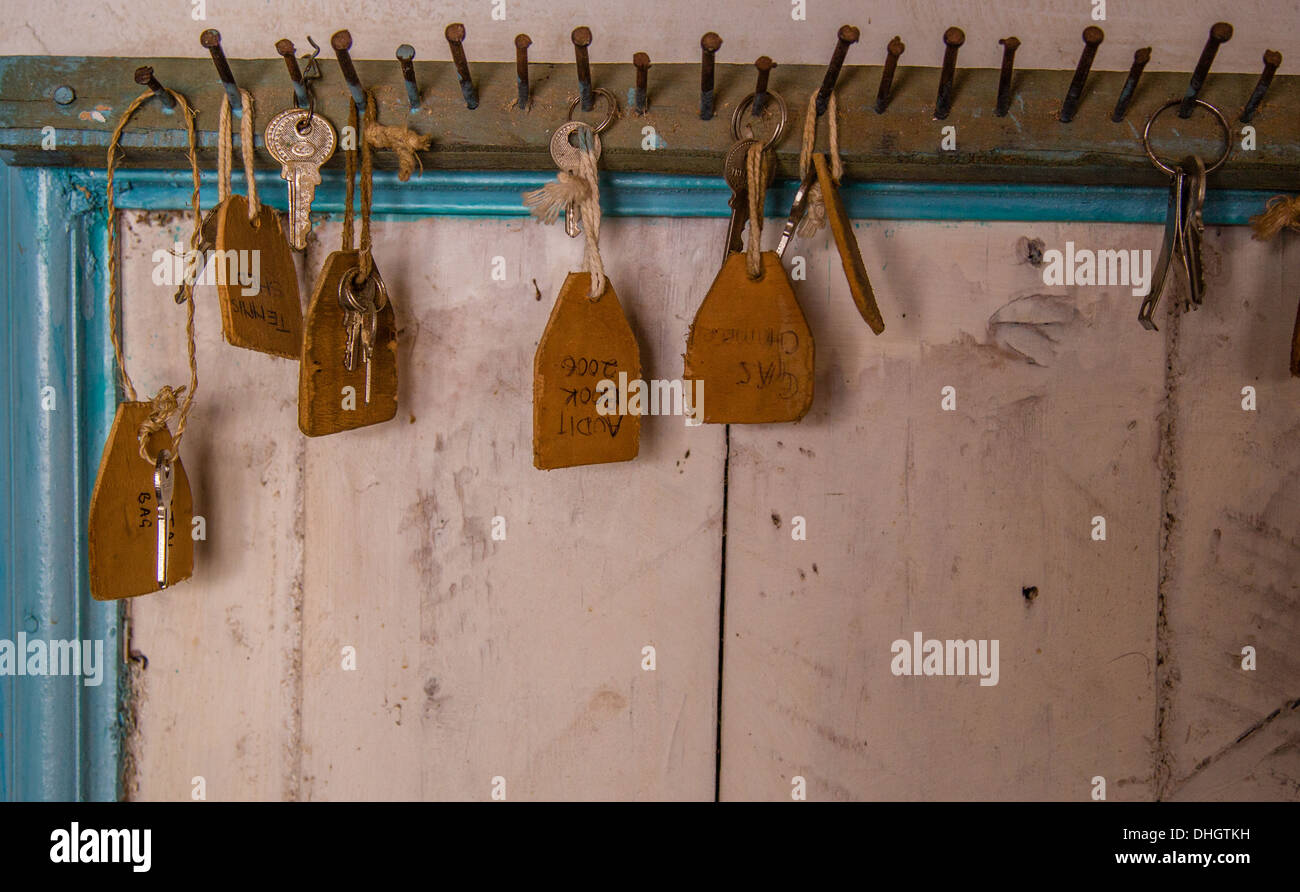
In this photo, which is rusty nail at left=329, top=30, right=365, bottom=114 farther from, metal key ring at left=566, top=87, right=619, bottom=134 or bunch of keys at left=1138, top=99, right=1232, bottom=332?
bunch of keys at left=1138, top=99, right=1232, bottom=332

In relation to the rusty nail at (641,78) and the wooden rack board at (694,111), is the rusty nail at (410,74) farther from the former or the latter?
the rusty nail at (641,78)

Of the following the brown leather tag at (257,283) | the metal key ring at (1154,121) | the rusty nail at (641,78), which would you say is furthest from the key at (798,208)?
the brown leather tag at (257,283)

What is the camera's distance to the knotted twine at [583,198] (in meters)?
0.55

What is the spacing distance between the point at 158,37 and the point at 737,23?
0.45 m

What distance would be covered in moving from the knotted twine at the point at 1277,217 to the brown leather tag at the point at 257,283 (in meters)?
0.70

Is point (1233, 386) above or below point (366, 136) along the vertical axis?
below

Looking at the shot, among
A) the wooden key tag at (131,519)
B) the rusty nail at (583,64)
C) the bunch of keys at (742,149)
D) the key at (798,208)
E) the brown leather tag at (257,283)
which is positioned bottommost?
the wooden key tag at (131,519)

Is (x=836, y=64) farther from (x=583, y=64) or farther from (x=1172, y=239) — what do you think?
(x=1172, y=239)

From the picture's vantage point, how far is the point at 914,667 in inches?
26.5

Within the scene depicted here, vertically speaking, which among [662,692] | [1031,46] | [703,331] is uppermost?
[1031,46]

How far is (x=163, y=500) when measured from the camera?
0.56 metres

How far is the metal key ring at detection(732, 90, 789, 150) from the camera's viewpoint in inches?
21.8
